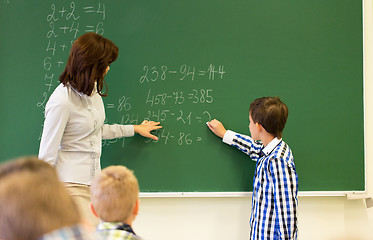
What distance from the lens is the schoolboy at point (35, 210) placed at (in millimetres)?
823

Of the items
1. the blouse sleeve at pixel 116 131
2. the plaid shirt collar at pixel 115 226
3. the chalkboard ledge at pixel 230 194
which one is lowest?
the chalkboard ledge at pixel 230 194

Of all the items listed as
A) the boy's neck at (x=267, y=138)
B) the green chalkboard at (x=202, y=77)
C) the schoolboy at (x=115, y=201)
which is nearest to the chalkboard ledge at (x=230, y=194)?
the green chalkboard at (x=202, y=77)

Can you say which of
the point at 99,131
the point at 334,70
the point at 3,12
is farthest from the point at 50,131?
the point at 334,70

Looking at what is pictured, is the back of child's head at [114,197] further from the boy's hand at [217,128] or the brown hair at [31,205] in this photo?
the boy's hand at [217,128]

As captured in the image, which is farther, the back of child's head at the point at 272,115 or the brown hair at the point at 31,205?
the back of child's head at the point at 272,115

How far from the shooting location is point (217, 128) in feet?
9.32

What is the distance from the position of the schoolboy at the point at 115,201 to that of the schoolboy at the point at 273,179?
1.16 m

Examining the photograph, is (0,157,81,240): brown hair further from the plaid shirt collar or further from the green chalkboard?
the green chalkboard

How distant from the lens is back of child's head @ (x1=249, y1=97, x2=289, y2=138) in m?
2.50

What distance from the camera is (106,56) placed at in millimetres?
2344

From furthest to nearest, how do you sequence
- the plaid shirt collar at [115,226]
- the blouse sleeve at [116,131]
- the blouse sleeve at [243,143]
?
the blouse sleeve at [243,143] → the blouse sleeve at [116,131] → the plaid shirt collar at [115,226]

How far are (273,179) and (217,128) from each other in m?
0.63

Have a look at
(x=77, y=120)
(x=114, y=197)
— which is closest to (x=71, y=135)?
(x=77, y=120)

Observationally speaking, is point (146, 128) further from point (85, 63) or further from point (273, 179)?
point (273, 179)
